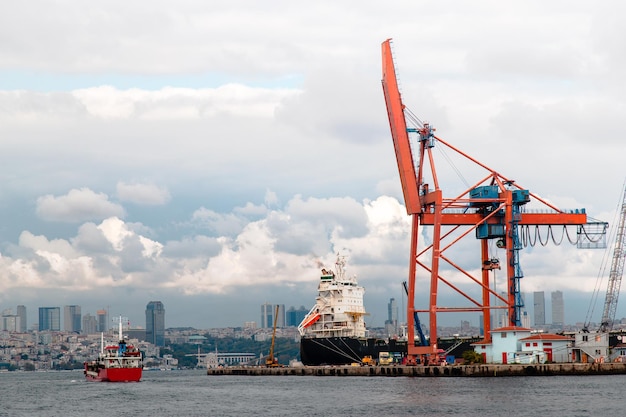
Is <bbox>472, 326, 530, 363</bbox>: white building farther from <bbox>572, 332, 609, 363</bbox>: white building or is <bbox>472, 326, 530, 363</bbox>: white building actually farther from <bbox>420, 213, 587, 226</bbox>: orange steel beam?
<bbox>420, 213, 587, 226</bbox>: orange steel beam

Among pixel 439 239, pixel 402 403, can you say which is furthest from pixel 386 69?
pixel 402 403

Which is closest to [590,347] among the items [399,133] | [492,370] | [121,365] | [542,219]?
[492,370]

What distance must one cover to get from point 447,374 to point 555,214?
18.1m

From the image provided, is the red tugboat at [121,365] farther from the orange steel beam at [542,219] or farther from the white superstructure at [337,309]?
the orange steel beam at [542,219]

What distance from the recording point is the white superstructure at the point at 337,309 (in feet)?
389

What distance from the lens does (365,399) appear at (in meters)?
69.8

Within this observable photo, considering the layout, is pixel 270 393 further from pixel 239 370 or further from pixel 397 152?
pixel 239 370

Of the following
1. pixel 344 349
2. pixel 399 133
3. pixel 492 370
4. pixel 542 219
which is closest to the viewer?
pixel 492 370

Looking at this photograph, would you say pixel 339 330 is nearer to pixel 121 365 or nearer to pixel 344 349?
pixel 344 349

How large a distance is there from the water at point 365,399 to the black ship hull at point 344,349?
69.6ft

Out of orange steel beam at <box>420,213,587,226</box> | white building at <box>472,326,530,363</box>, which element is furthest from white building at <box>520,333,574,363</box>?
orange steel beam at <box>420,213,587,226</box>

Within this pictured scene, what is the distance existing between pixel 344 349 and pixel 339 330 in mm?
2279

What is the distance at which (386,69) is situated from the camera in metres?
95.9

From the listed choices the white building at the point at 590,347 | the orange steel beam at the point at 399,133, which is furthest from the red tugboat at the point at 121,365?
the white building at the point at 590,347
